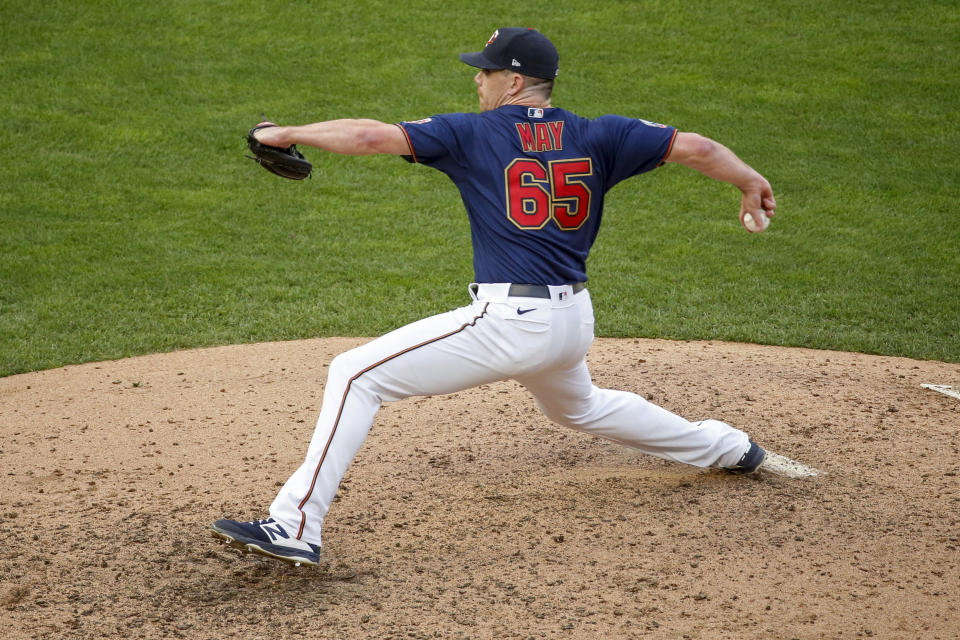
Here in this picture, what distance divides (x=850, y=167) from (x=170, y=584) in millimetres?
9039

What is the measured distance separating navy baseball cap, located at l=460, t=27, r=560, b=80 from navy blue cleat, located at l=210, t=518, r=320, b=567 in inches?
71.3

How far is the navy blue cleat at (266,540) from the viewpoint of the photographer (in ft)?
10.8

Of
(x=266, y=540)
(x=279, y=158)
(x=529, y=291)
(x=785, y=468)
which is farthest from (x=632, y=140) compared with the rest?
(x=266, y=540)

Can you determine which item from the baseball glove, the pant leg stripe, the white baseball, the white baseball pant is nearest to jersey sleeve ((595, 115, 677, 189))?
the white baseball

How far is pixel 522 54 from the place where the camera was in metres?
3.43

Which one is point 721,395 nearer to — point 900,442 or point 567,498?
point 900,442

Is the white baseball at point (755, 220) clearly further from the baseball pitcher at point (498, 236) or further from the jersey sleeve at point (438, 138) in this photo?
the jersey sleeve at point (438, 138)

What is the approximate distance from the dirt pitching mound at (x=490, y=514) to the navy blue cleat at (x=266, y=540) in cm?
18

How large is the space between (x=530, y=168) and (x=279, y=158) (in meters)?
0.91

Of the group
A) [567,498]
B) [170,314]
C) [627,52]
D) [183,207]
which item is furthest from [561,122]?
[627,52]

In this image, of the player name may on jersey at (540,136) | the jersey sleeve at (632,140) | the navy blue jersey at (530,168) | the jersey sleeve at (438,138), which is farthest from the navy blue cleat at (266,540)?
the jersey sleeve at (632,140)

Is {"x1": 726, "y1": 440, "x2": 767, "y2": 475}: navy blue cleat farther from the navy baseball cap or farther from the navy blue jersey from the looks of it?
the navy baseball cap

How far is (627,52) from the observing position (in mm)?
13016

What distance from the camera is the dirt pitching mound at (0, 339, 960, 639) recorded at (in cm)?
324
